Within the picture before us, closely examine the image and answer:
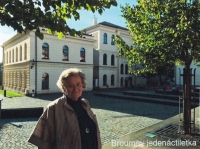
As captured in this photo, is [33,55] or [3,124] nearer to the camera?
[3,124]

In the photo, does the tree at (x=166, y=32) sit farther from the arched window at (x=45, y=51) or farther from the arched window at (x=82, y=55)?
the arched window at (x=82, y=55)

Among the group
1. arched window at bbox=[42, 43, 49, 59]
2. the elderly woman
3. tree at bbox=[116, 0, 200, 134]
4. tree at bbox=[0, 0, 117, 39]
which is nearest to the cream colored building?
arched window at bbox=[42, 43, 49, 59]

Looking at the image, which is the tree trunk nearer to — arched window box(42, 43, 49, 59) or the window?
arched window box(42, 43, 49, 59)

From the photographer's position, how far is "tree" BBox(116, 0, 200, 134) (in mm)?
6266

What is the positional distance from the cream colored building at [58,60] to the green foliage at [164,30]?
16491mm

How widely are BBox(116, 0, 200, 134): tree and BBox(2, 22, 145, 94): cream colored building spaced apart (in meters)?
16.5

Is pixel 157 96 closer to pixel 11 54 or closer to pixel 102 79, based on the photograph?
pixel 102 79

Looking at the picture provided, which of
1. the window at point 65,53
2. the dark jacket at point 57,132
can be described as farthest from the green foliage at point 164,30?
the window at point 65,53

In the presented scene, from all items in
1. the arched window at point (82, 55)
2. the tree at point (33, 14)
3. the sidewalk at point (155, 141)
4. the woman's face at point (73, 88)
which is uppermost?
the arched window at point (82, 55)

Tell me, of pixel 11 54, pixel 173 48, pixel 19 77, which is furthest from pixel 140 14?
pixel 11 54

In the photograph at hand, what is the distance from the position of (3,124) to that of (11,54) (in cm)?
2954

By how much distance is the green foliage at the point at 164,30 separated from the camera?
6.23m

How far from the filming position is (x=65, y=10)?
4.15 m

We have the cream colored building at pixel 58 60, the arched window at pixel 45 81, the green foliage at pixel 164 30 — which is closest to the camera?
the green foliage at pixel 164 30
